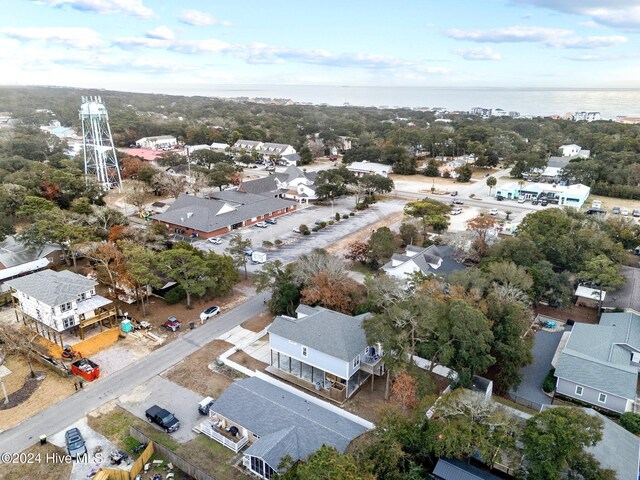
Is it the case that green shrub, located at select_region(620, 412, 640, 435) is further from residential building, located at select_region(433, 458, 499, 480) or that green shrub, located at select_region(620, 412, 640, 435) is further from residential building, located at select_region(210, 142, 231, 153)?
residential building, located at select_region(210, 142, 231, 153)

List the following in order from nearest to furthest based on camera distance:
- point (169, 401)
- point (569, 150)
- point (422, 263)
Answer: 1. point (169, 401)
2. point (422, 263)
3. point (569, 150)

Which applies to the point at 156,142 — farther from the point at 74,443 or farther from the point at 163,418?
the point at 74,443

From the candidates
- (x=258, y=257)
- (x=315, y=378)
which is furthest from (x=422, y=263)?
(x=258, y=257)

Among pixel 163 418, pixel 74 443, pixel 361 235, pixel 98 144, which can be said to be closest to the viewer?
pixel 74 443

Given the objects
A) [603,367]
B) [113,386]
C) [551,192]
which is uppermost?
[551,192]

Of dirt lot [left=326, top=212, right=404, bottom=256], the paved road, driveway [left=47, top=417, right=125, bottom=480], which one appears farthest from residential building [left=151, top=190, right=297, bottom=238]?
driveway [left=47, top=417, right=125, bottom=480]

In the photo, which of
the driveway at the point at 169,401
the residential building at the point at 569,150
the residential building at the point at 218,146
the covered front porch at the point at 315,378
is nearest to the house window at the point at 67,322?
the driveway at the point at 169,401
